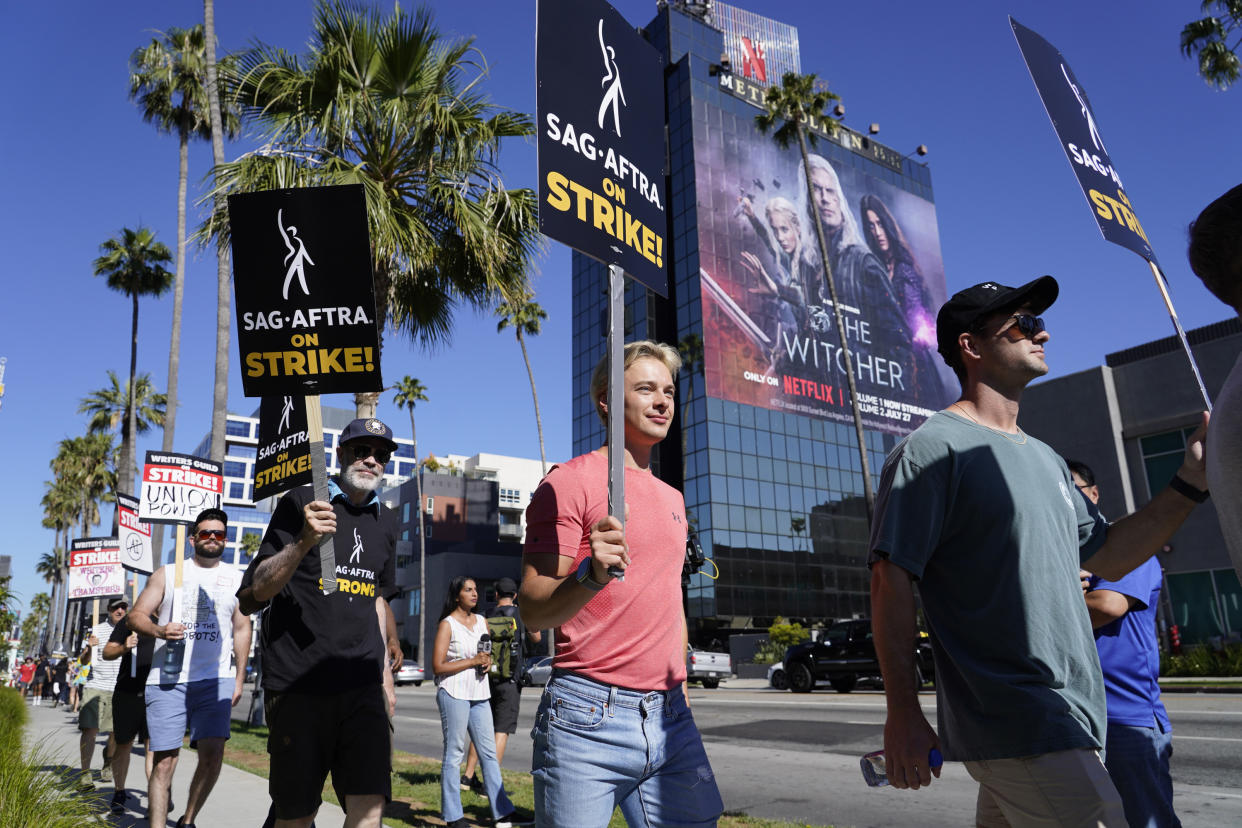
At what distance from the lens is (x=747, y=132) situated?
64562 millimetres

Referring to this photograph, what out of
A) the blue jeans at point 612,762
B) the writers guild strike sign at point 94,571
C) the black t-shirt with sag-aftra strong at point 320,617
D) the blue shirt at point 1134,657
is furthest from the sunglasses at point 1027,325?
the writers guild strike sign at point 94,571

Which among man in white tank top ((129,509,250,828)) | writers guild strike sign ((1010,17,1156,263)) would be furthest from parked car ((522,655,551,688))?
writers guild strike sign ((1010,17,1156,263))

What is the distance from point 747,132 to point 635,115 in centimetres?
6501

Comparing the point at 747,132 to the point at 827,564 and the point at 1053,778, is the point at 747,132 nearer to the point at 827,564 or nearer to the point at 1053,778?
the point at 827,564

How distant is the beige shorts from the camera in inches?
389

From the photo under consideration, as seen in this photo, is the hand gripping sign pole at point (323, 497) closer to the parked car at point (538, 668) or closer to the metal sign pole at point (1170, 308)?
the metal sign pole at point (1170, 308)

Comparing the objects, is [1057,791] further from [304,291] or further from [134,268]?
[134,268]

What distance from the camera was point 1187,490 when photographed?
8.88 ft

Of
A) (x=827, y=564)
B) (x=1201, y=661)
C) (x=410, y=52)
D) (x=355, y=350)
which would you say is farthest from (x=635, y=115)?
(x=827, y=564)

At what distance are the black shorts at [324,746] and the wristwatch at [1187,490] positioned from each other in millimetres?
Result: 3333

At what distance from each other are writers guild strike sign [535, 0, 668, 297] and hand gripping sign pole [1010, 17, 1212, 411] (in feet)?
6.84

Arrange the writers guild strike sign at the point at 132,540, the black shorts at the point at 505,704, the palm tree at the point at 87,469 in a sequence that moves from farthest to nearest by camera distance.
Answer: the palm tree at the point at 87,469 < the writers guild strike sign at the point at 132,540 < the black shorts at the point at 505,704

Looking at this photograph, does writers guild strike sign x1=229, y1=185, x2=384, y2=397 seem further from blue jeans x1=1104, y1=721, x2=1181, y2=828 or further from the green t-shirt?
blue jeans x1=1104, y1=721, x2=1181, y2=828

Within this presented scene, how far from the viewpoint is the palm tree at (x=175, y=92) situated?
20.0 meters
